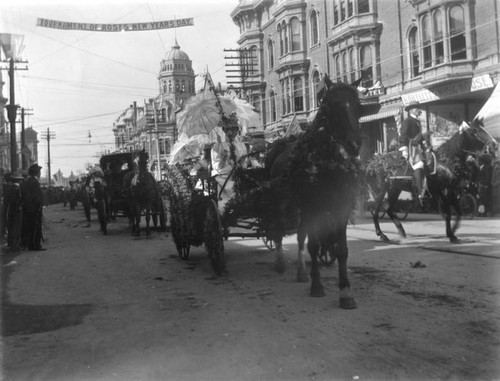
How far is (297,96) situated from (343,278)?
97.2 ft

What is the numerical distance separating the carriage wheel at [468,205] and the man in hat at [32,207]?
39.0ft

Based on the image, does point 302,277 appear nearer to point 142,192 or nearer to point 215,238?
point 215,238

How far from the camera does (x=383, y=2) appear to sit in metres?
26.6

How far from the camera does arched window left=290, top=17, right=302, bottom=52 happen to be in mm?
33500

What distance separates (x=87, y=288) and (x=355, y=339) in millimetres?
4481

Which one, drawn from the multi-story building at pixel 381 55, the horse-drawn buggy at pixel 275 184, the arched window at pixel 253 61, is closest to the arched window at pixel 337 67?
the multi-story building at pixel 381 55

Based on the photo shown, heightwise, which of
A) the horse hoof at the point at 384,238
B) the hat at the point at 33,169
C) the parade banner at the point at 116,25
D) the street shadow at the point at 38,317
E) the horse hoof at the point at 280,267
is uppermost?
the parade banner at the point at 116,25

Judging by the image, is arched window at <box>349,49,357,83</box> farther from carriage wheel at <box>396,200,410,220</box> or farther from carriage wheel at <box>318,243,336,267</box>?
carriage wheel at <box>318,243,336,267</box>

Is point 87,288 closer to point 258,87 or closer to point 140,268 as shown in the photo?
point 140,268

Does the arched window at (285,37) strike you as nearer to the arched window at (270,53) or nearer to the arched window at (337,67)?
the arched window at (270,53)

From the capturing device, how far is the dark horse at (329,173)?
527 cm

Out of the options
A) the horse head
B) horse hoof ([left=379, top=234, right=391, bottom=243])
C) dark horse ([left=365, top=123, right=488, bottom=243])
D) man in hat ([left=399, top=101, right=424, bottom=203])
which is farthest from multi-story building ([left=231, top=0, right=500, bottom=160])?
the horse head

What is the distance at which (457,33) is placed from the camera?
866 inches

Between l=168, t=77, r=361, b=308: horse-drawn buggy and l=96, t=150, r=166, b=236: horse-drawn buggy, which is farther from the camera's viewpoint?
l=96, t=150, r=166, b=236: horse-drawn buggy
